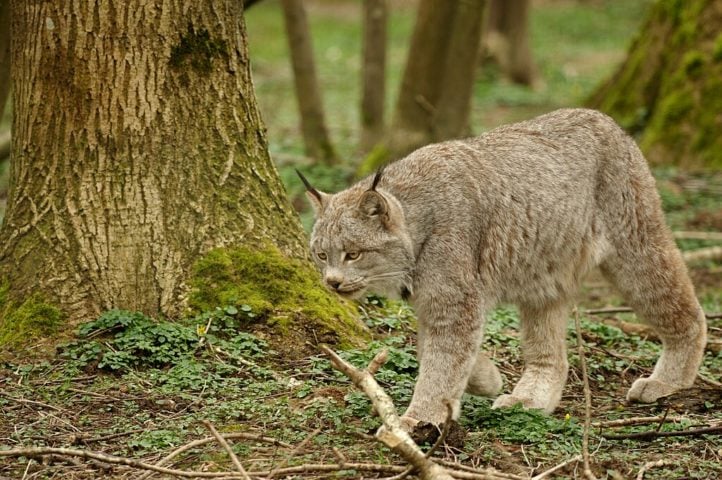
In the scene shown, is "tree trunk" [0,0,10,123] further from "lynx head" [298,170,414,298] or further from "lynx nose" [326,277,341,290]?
"lynx nose" [326,277,341,290]

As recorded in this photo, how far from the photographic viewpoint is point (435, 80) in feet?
40.9

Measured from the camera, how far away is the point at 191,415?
528 centimetres

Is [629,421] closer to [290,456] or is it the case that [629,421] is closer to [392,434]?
[392,434]

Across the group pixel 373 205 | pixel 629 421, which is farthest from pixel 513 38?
pixel 629 421

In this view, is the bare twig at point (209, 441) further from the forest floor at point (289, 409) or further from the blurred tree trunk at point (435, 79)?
the blurred tree trunk at point (435, 79)

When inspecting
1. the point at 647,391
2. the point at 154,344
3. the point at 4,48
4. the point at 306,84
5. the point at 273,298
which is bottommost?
the point at 306,84

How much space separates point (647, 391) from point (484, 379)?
0.96 meters

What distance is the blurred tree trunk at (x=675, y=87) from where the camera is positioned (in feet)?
41.1

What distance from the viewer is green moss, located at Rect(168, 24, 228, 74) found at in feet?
19.9

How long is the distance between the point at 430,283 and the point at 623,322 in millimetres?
2871

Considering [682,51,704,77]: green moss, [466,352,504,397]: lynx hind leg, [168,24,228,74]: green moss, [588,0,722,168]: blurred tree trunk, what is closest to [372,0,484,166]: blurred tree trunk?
[588,0,722,168]: blurred tree trunk

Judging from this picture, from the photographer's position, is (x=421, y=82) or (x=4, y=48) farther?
(x=421, y=82)

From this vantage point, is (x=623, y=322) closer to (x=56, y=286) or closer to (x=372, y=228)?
(x=372, y=228)

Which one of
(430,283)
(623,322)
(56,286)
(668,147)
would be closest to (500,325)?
(623,322)
